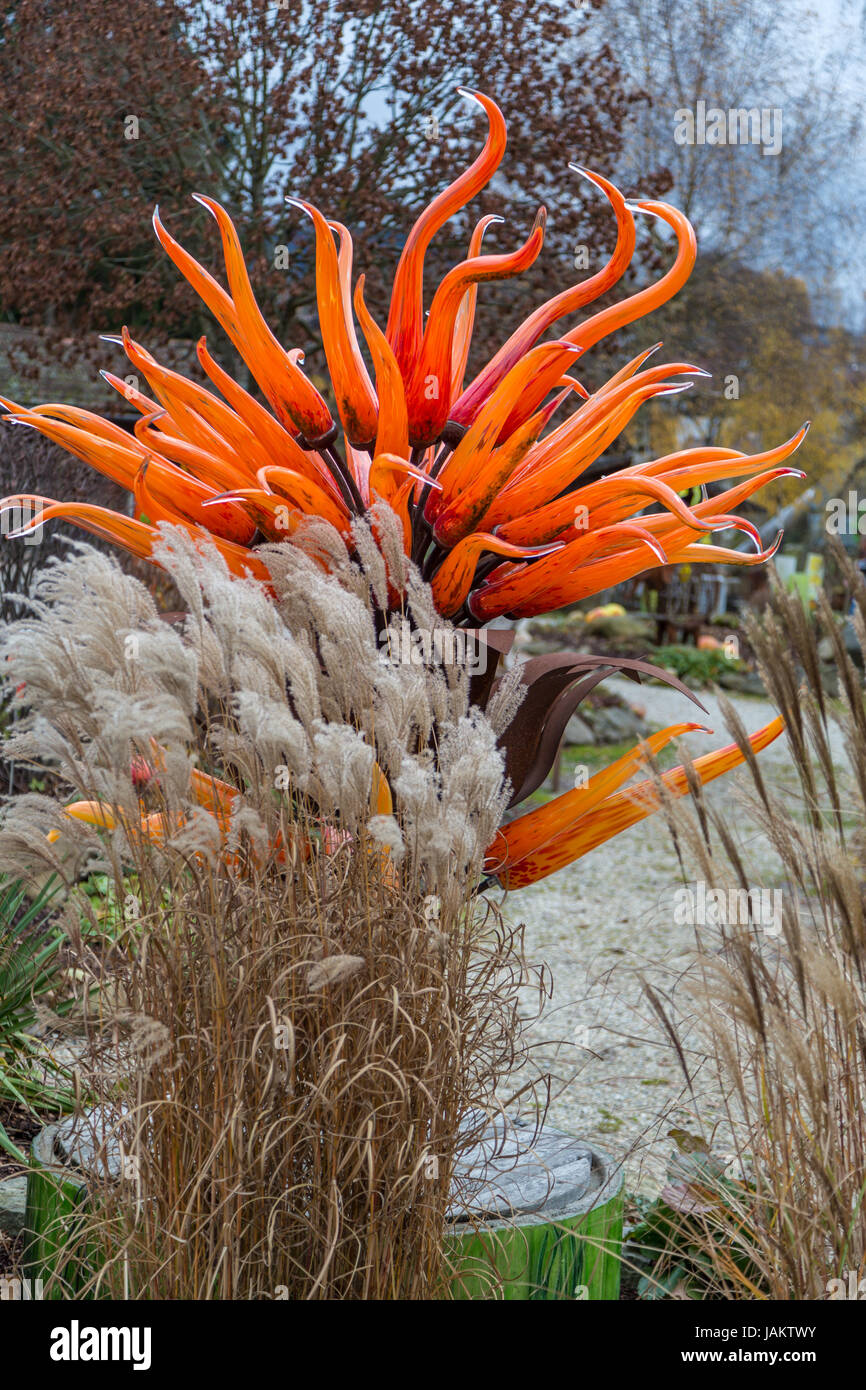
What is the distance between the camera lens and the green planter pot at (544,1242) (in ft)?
5.67

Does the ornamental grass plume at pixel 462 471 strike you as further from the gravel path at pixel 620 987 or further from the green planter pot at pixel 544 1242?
the green planter pot at pixel 544 1242

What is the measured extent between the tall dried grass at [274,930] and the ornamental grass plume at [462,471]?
0.74 ft

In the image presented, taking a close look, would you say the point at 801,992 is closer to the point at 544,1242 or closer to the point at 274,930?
the point at 544,1242

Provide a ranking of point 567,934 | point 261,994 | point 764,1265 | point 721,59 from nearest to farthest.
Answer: point 261,994 → point 764,1265 → point 567,934 → point 721,59

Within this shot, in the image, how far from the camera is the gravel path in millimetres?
2432

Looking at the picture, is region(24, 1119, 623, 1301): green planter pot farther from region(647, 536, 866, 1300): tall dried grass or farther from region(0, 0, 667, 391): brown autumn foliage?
region(0, 0, 667, 391): brown autumn foliage

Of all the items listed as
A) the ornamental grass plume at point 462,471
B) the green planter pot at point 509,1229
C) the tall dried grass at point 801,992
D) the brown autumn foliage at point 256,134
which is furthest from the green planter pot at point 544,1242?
the brown autumn foliage at point 256,134

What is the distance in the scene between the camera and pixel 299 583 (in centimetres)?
158

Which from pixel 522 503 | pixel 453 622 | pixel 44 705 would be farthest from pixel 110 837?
pixel 522 503

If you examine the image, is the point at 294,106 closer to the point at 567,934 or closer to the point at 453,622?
the point at 567,934

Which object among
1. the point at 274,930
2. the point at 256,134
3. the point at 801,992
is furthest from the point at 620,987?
the point at 256,134

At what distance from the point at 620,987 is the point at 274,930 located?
13.1 feet

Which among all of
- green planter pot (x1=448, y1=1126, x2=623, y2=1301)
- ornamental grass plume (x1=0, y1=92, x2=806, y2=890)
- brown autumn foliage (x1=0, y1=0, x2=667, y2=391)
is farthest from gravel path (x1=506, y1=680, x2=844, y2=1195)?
brown autumn foliage (x1=0, y1=0, x2=667, y2=391)

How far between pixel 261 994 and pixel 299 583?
53 centimetres
